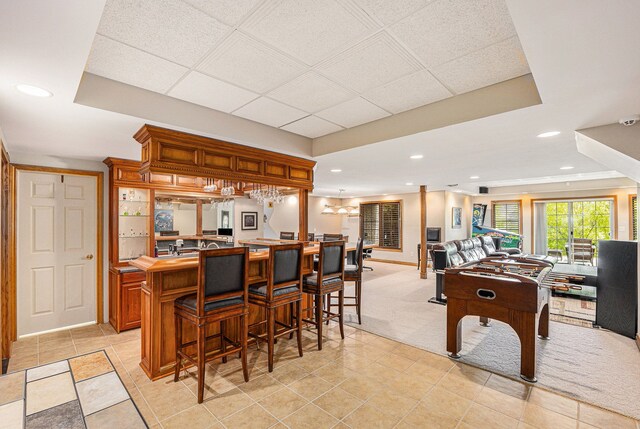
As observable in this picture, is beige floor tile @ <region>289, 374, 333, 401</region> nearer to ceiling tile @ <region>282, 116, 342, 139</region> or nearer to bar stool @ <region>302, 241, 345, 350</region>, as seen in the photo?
bar stool @ <region>302, 241, 345, 350</region>

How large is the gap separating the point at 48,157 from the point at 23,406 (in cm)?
285

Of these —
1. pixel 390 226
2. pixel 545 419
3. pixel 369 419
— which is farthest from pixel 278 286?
pixel 390 226

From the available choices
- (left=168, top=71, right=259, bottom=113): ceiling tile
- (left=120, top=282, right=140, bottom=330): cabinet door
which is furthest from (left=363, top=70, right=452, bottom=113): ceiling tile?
(left=120, top=282, right=140, bottom=330): cabinet door

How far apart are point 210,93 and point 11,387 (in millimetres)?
2981

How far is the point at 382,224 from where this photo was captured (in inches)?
398

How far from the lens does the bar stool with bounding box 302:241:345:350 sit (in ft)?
10.7

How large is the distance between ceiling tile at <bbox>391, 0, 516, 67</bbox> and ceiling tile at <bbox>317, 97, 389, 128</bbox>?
2.78 ft

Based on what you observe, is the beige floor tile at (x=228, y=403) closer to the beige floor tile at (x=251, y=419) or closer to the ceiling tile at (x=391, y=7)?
the beige floor tile at (x=251, y=419)

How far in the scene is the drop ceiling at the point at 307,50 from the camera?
153cm

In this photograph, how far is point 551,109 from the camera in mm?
2348

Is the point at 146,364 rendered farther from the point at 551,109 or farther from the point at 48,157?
the point at 551,109

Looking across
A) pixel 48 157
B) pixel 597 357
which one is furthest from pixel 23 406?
pixel 597 357

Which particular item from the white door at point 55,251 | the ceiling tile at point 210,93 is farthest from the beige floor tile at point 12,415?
the ceiling tile at point 210,93

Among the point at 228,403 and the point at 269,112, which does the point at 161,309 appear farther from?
the point at 269,112
